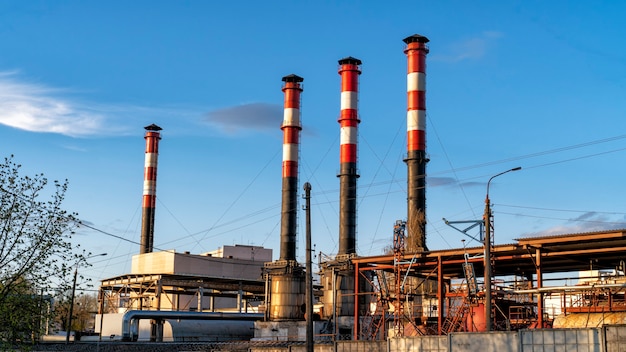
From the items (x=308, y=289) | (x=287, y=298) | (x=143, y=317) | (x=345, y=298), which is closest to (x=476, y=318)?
(x=308, y=289)

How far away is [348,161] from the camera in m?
67.7

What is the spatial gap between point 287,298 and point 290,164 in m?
12.3

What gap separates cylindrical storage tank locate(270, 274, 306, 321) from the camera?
65375 mm

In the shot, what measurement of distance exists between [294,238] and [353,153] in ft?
30.9

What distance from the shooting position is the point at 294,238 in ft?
224

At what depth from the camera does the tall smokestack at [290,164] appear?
223ft

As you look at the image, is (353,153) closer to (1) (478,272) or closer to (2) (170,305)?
(1) (478,272)

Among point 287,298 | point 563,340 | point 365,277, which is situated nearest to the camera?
point 563,340

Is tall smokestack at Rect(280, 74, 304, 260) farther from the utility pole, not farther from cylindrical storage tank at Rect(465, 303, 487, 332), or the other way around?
the utility pole

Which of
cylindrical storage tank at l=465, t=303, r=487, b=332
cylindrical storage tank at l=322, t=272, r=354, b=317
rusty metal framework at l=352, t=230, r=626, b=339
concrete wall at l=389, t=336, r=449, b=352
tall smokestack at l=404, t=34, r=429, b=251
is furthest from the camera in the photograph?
cylindrical storage tank at l=322, t=272, r=354, b=317

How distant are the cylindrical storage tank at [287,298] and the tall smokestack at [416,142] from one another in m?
11.8

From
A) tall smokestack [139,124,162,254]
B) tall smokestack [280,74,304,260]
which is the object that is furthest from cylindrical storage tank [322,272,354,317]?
tall smokestack [139,124,162,254]

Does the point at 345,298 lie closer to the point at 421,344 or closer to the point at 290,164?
the point at 290,164

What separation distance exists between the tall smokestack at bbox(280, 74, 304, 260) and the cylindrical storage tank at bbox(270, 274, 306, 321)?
84.4 inches
